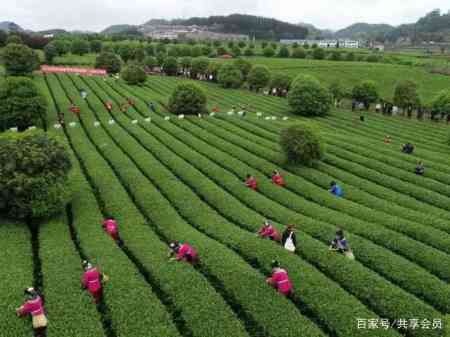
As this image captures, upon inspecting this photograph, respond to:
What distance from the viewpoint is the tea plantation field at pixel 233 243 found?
13742mm

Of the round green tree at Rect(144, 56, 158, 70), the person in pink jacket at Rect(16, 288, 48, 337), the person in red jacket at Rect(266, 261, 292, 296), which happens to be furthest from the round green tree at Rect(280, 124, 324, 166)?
the round green tree at Rect(144, 56, 158, 70)

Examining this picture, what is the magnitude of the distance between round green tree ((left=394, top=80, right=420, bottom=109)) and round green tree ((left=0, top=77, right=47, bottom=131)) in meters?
51.0

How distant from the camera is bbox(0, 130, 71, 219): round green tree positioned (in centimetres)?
1997

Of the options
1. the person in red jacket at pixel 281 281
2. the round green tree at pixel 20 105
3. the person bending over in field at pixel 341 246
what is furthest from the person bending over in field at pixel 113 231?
the round green tree at pixel 20 105

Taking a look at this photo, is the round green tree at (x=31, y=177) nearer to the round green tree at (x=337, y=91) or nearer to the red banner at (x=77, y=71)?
the round green tree at (x=337, y=91)

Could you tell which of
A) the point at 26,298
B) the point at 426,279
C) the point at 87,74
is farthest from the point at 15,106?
the point at 87,74

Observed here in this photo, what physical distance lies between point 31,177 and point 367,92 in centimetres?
5682

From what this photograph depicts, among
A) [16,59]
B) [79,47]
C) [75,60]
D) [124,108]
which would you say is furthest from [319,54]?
[16,59]

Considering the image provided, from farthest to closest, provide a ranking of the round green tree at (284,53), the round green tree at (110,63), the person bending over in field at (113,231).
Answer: the round green tree at (284,53)
the round green tree at (110,63)
the person bending over in field at (113,231)

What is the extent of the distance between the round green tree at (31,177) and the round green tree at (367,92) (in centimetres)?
5447

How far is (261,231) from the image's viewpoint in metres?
19.5

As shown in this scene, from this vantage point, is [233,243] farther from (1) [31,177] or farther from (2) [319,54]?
(2) [319,54]

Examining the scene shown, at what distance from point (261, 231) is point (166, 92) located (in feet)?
171

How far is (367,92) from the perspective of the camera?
64.1 m
